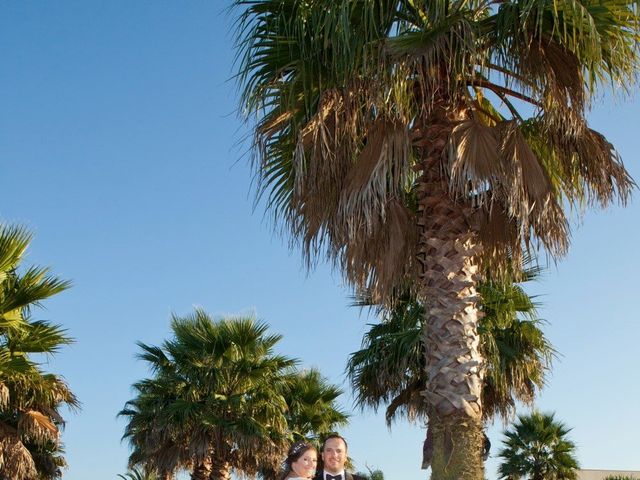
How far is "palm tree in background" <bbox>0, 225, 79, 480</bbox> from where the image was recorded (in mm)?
11500

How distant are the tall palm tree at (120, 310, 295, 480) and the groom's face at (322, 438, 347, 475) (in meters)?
14.6

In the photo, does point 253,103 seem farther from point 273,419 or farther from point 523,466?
point 523,466

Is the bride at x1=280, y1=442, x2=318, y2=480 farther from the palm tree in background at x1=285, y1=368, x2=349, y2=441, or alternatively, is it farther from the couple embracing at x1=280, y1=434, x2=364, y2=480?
the palm tree in background at x1=285, y1=368, x2=349, y2=441

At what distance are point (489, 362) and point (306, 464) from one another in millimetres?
12400

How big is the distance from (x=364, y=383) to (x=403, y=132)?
34.6ft

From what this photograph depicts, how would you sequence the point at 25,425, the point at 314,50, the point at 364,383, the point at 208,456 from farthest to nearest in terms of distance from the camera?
the point at 208,456
the point at 364,383
the point at 25,425
the point at 314,50

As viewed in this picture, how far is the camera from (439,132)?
8.58 meters

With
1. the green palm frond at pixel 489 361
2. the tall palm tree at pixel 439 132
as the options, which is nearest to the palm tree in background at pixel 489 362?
the green palm frond at pixel 489 361

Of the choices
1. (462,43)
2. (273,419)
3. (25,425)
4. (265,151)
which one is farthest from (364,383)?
(462,43)

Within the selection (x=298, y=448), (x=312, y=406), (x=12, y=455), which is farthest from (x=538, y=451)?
(x=298, y=448)

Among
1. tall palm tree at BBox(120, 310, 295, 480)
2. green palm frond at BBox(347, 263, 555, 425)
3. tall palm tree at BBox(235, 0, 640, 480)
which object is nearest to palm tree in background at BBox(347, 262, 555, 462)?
green palm frond at BBox(347, 263, 555, 425)

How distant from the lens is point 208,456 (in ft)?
66.6

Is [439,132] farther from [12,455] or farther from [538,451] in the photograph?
[538,451]

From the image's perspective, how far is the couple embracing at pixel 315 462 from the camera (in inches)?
215
